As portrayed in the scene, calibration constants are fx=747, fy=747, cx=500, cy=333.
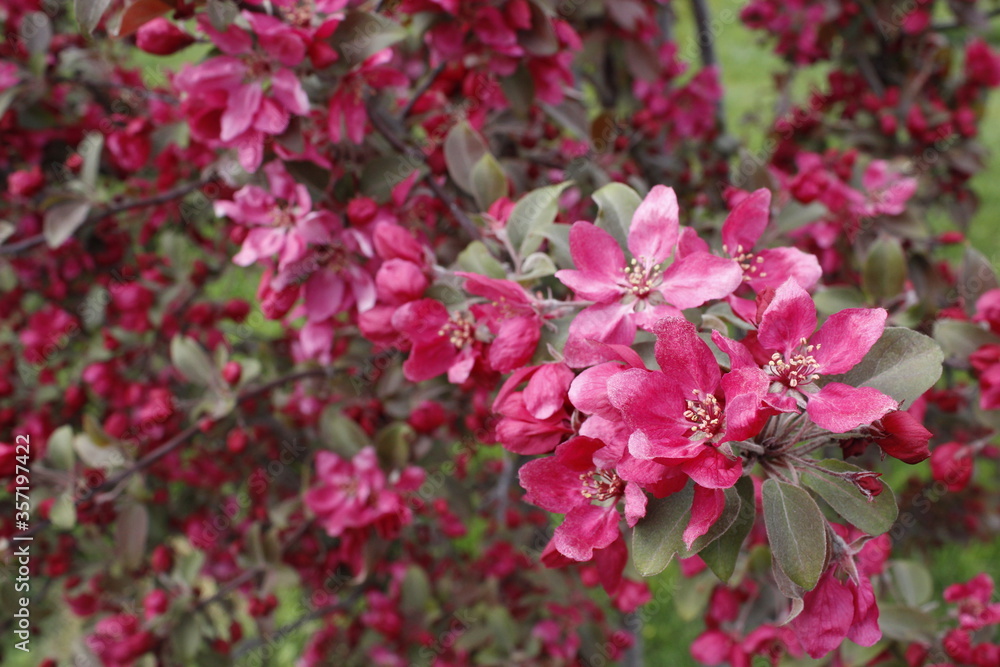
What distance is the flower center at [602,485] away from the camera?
2.71 ft

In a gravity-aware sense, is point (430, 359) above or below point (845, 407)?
below

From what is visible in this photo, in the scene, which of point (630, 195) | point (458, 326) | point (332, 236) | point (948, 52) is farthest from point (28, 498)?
point (948, 52)

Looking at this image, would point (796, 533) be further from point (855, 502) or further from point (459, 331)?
point (459, 331)

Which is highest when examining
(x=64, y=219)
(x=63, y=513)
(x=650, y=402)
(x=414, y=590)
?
(x=650, y=402)

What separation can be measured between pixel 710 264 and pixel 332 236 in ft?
2.17

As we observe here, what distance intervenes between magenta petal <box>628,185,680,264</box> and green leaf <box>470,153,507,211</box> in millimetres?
377

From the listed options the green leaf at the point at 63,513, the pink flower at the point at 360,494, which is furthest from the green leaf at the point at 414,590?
the green leaf at the point at 63,513

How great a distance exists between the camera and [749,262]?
987 millimetres

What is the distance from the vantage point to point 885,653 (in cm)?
136

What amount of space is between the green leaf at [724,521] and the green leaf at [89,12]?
1101 millimetres

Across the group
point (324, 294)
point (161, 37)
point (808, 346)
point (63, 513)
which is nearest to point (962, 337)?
point (808, 346)

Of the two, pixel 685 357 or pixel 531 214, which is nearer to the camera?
pixel 685 357

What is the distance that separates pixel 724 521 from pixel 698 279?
27cm

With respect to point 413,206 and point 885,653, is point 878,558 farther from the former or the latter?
point 413,206
